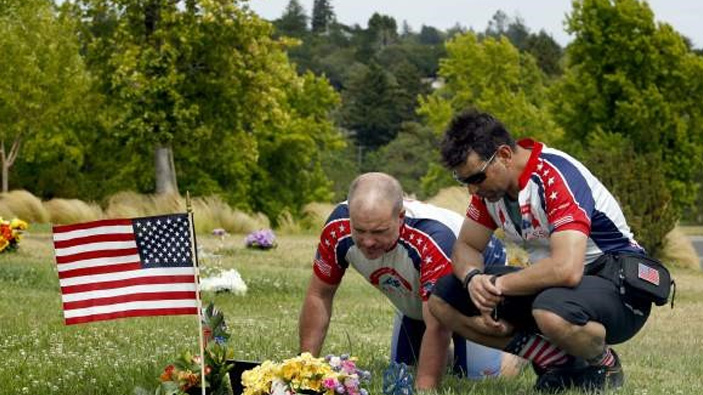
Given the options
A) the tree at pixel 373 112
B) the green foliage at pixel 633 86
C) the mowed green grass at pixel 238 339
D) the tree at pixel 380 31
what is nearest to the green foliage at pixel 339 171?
the tree at pixel 373 112

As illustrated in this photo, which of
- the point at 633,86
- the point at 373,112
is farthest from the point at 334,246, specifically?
the point at 373,112

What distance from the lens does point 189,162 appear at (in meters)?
46.4

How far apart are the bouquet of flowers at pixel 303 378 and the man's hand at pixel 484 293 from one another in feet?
3.53

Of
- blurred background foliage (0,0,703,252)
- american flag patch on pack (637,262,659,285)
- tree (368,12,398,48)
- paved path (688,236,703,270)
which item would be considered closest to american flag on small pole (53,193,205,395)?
american flag patch on pack (637,262,659,285)

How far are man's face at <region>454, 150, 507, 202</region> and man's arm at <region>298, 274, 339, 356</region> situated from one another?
3.99 feet

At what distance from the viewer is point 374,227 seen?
6062 millimetres

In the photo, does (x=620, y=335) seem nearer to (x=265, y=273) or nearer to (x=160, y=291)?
(x=160, y=291)

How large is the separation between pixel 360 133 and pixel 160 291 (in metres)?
84.9

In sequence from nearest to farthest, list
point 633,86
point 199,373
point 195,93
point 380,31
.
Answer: point 199,373 → point 195,93 → point 633,86 → point 380,31

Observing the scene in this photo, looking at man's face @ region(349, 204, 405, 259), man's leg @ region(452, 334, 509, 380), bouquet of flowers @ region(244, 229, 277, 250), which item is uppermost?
man's face @ region(349, 204, 405, 259)

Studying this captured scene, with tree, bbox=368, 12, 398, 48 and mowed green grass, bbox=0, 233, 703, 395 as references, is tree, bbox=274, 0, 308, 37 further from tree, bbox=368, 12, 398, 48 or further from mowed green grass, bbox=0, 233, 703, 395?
mowed green grass, bbox=0, 233, 703, 395

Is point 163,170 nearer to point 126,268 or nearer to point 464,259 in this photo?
point 464,259

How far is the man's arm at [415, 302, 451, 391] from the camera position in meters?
6.23

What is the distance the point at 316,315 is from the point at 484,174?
4.55 feet
